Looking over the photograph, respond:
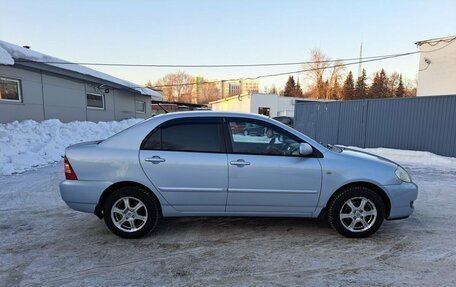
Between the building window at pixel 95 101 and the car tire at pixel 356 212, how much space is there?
1553 centimetres

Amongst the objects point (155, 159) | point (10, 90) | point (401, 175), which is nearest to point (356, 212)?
point (401, 175)

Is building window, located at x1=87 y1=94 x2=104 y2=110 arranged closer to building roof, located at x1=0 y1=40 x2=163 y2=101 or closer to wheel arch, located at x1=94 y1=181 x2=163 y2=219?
building roof, located at x1=0 y1=40 x2=163 y2=101

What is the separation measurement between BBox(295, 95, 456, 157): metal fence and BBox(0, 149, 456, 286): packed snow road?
7194mm

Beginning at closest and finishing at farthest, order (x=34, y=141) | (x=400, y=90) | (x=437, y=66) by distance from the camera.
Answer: (x=34, y=141), (x=437, y=66), (x=400, y=90)

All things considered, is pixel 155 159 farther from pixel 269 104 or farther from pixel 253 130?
pixel 269 104

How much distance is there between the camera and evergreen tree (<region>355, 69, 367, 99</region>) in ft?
204

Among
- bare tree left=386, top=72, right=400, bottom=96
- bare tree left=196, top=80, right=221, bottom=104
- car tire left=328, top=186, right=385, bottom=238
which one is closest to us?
car tire left=328, top=186, right=385, bottom=238

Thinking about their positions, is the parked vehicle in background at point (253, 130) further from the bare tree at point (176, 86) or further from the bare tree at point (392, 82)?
the bare tree at point (176, 86)

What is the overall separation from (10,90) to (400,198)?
42.4 ft

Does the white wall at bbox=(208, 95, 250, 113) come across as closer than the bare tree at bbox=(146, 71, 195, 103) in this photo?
Yes

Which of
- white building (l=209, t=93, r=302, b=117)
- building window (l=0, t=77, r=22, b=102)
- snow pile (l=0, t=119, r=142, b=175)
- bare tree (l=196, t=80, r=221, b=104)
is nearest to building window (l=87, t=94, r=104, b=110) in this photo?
snow pile (l=0, t=119, r=142, b=175)

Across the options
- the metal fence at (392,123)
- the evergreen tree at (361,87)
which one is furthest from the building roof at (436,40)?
the evergreen tree at (361,87)

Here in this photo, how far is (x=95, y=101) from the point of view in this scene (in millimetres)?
17250

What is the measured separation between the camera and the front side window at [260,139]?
13.2 feet
